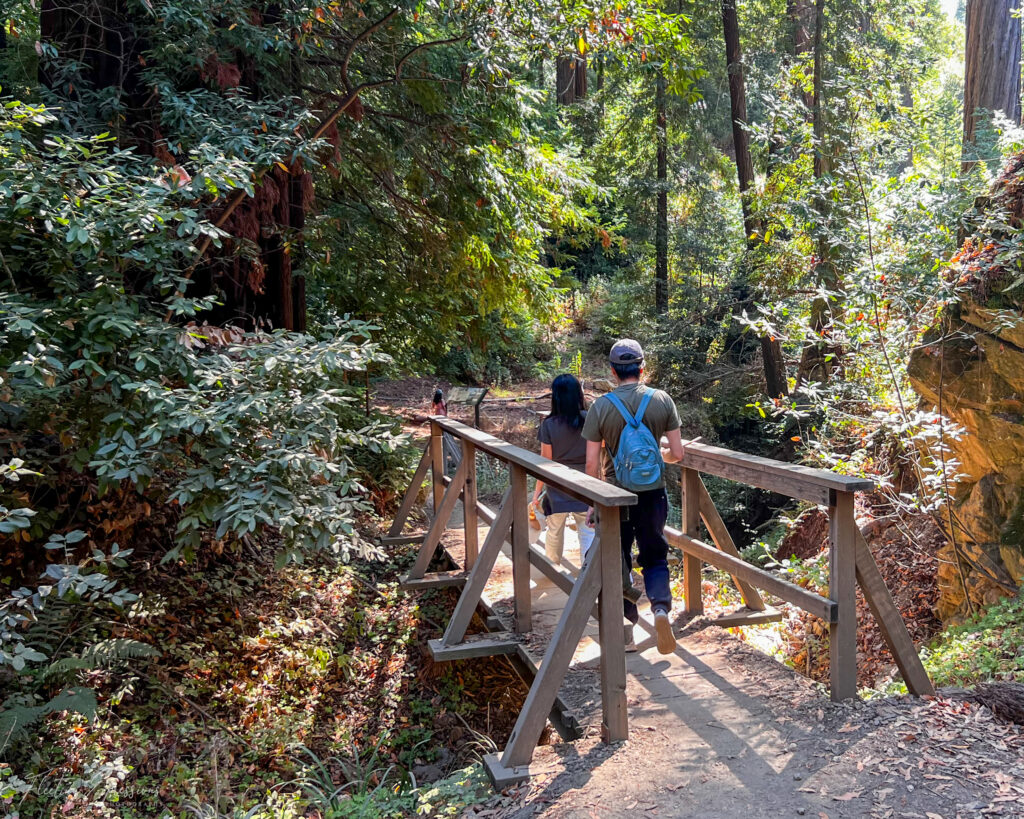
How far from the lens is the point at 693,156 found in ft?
60.7

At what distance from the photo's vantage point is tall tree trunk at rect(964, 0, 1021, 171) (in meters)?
9.70

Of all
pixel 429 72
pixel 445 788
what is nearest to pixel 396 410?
pixel 429 72

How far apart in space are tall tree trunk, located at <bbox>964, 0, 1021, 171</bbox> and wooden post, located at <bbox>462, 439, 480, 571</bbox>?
7.85m

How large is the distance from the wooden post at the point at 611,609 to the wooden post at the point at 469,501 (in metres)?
2.51

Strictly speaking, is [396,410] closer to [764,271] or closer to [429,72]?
[764,271]

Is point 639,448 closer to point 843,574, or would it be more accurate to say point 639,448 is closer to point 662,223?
point 843,574

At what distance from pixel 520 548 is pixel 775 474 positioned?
68.8 inches

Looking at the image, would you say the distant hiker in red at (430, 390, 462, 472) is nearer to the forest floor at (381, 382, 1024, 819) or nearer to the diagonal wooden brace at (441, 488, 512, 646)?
the diagonal wooden brace at (441, 488, 512, 646)

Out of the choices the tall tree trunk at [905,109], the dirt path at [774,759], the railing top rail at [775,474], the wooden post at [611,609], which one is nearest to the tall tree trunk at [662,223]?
the tall tree trunk at [905,109]

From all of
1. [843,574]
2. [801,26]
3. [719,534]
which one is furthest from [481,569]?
[801,26]

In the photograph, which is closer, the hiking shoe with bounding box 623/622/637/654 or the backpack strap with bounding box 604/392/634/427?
the backpack strap with bounding box 604/392/634/427

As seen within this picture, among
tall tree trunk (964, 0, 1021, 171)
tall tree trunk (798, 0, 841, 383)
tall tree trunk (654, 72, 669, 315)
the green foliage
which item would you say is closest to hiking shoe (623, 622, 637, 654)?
the green foliage

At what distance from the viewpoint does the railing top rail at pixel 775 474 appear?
12.7 ft

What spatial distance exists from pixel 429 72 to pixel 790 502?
8.66 m
